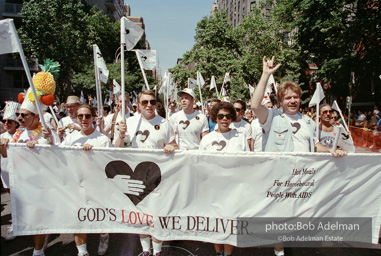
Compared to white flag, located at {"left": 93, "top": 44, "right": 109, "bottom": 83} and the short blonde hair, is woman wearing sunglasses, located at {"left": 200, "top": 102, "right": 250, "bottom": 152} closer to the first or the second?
the short blonde hair

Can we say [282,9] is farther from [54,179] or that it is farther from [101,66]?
[54,179]

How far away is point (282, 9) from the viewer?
23.0 metres

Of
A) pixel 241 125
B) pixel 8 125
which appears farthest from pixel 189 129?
pixel 8 125

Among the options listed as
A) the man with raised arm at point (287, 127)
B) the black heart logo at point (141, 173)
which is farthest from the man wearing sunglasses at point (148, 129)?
the man with raised arm at point (287, 127)

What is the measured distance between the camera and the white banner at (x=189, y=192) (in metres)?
3.23

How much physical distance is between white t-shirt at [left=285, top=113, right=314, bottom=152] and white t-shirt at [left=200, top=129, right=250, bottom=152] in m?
0.57

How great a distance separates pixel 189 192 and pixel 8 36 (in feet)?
8.75

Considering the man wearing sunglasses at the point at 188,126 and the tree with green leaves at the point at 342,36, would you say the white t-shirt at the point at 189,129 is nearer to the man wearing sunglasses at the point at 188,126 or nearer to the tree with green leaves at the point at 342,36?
the man wearing sunglasses at the point at 188,126

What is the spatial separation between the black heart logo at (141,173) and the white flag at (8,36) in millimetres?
1712

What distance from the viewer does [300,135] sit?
3.46m

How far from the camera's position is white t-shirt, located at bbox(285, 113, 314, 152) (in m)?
3.44

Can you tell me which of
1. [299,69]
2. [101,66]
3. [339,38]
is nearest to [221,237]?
[101,66]

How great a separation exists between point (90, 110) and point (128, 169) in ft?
3.08

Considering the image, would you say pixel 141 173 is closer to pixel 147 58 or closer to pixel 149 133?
pixel 149 133
